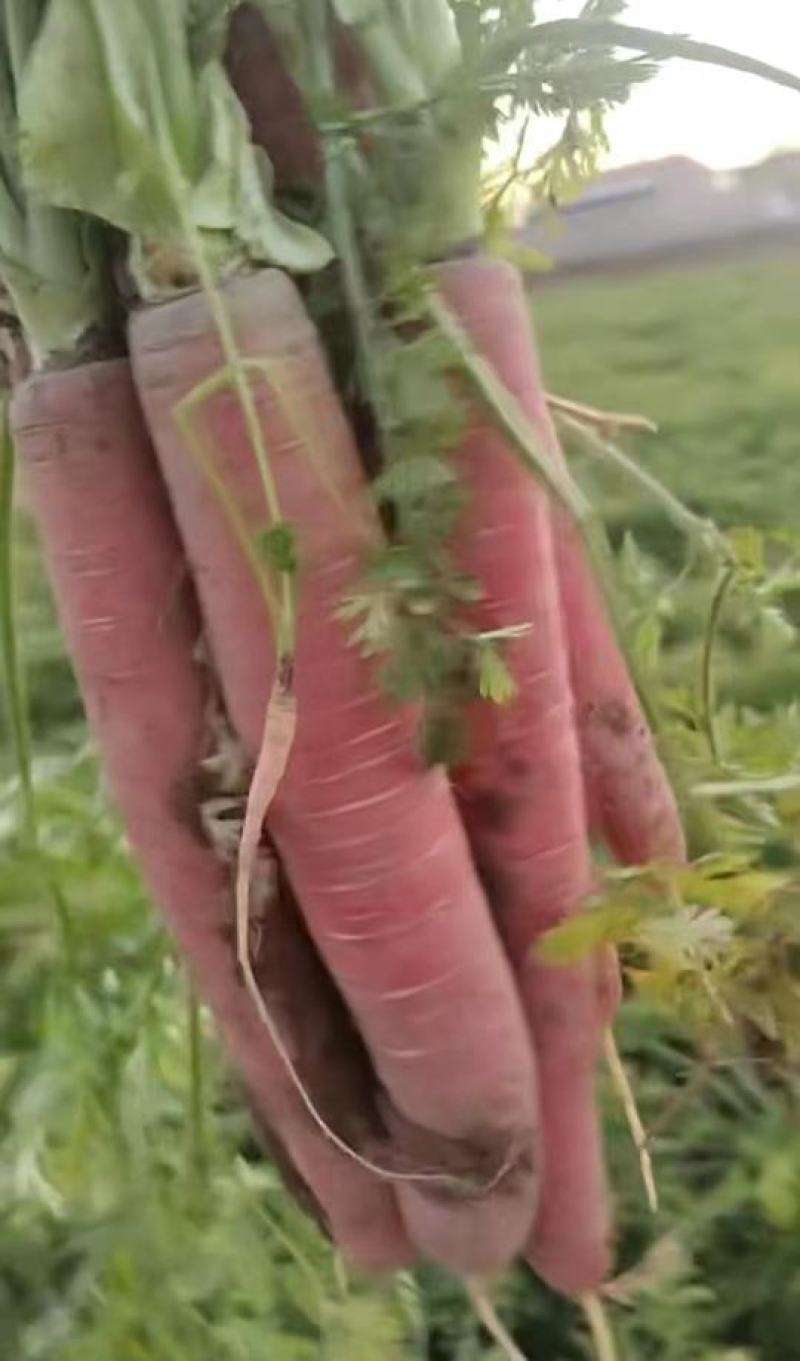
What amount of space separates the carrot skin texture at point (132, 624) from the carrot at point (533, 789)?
0.07m

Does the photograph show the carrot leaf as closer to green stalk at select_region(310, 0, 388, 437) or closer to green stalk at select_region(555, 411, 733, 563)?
green stalk at select_region(310, 0, 388, 437)

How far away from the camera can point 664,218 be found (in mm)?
1334

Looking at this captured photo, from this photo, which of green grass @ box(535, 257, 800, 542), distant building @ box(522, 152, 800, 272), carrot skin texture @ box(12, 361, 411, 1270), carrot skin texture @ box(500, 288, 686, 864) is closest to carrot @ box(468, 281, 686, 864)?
carrot skin texture @ box(500, 288, 686, 864)

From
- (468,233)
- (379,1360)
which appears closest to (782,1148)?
(379,1360)

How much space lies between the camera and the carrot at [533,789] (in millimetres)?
475

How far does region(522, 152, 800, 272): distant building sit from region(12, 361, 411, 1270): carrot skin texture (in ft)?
2.82

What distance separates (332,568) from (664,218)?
95 centimetres

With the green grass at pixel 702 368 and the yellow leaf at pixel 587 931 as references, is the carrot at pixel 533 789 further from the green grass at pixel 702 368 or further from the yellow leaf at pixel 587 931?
the green grass at pixel 702 368

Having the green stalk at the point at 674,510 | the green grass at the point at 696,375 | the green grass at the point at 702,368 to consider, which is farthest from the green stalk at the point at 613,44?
the green grass at the point at 702,368

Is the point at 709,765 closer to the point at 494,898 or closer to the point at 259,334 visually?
the point at 494,898

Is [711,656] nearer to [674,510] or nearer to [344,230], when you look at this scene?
[674,510]

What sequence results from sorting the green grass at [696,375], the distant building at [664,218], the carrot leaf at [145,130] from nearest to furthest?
the carrot leaf at [145,130], the green grass at [696,375], the distant building at [664,218]

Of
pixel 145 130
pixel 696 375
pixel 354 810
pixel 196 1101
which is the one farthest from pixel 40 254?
pixel 696 375

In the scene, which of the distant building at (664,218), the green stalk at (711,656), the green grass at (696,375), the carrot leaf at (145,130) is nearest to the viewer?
the carrot leaf at (145,130)
